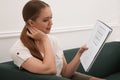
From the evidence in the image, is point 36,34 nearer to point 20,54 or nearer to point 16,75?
point 20,54

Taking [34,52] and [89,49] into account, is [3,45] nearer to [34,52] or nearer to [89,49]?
[34,52]

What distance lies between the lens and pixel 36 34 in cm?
192

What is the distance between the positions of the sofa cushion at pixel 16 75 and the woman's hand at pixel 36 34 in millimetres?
271

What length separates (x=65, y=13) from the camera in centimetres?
309

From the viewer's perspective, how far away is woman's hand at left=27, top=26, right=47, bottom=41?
75.8 inches

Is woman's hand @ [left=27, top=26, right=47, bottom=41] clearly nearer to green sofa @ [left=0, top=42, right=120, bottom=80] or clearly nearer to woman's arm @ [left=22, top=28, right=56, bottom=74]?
woman's arm @ [left=22, top=28, right=56, bottom=74]

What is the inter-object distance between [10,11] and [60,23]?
28.5 inches

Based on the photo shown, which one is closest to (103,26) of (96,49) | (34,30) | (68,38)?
(96,49)

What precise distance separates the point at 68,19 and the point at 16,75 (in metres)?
1.38

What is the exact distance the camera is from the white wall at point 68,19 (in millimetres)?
2496

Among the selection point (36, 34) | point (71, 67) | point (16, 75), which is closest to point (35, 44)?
point (36, 34)

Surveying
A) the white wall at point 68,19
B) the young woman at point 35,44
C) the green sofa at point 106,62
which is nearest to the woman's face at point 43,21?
the young woman at point 35,44

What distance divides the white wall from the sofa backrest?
14.8 inches

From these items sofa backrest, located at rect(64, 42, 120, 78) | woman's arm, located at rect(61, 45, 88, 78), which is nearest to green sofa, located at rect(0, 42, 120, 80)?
sofa backrest, located at rect(64, 42, 120, 78)
